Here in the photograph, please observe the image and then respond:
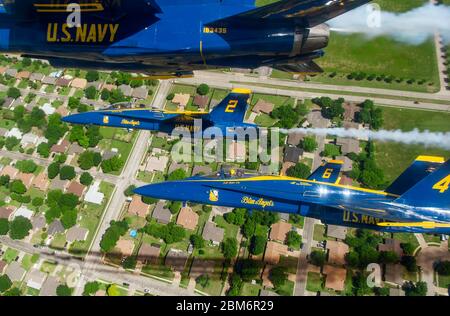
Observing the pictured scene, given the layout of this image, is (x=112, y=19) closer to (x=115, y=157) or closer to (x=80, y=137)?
(x=115, y=157)

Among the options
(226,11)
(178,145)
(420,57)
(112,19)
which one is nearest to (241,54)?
(226,11)

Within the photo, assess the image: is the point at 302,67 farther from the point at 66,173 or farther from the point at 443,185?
the point at 66,173

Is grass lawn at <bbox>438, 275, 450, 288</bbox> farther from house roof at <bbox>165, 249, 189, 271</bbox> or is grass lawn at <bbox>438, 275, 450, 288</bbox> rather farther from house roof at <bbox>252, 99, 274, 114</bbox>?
house roof at <bbox>252, 99, 274, 114</bbox>

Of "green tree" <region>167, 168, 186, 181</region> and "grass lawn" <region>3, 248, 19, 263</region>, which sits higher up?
"green tree" <region>167, 168, 186, 181</region>

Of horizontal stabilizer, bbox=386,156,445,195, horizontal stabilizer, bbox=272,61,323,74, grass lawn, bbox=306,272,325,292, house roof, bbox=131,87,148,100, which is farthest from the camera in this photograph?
house roof, bbox=131,87,148,100

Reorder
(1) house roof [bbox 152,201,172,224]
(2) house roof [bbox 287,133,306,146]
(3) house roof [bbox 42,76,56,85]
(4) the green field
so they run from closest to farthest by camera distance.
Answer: (1) house roof [bbox 152,201,172,224], (4) the green field, (2) house roof [bbox 287,133,306,146], (3) house roof [bbox 42,76,56,85]

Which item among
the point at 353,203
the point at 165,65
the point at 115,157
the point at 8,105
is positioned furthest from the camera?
the point at 8,105

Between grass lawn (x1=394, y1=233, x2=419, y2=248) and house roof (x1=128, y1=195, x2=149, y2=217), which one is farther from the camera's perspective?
house roof (x1=128, y1=195, x2=149, y2=217)

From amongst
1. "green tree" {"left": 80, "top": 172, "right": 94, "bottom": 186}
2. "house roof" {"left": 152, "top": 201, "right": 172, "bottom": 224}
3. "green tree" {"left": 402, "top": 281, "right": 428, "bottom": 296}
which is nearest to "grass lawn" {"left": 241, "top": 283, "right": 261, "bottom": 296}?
"house roof" {"left": 152, "top": 201, "right": 172, "bottom": 224}
